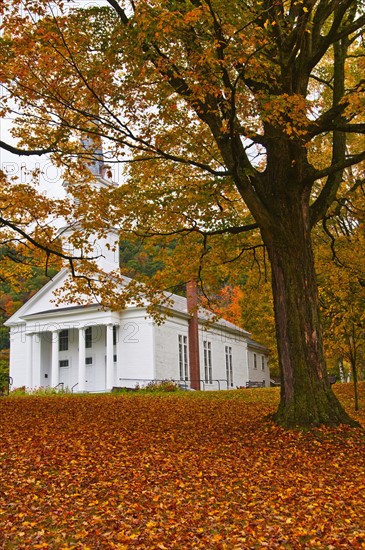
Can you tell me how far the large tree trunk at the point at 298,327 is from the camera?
1029cm

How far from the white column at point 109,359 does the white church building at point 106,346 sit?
0.17 feet

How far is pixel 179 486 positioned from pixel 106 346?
80.3ft

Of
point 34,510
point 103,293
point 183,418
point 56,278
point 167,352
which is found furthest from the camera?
point 56,278

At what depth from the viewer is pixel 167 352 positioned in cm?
3016

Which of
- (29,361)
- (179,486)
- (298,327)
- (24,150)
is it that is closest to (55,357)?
(29,361)

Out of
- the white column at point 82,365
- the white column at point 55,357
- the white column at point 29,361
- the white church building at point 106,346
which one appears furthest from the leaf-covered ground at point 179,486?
the white column at point 29,361

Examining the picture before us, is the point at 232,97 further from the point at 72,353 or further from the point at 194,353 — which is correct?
the point at 72,353

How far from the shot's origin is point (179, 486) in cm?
712

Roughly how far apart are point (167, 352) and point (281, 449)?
21215 mm

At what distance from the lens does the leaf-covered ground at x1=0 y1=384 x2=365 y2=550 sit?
5.53 meters

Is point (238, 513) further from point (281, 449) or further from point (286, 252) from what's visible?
point (286, 252)

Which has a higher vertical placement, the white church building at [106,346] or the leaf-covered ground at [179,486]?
the white church building at [106,346]

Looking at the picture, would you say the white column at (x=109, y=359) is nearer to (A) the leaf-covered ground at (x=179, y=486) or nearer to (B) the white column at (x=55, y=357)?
(B) the white column at (x=55, y=357)

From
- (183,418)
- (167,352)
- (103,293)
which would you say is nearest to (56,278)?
(167,352)
